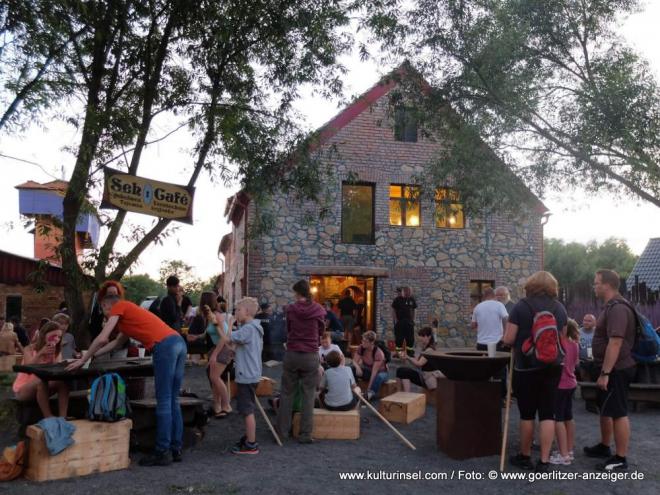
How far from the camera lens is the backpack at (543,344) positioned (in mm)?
5035

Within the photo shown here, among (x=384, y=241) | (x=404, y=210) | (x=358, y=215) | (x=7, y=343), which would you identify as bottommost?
(x=7, y=343)

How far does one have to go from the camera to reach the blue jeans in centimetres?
535

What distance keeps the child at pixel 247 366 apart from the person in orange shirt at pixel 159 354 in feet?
2.55

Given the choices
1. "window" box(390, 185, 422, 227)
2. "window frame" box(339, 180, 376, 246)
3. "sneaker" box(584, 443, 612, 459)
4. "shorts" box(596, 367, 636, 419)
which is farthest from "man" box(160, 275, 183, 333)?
"window" box(390, 185, 422, 227)

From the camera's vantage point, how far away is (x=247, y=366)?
241 inches

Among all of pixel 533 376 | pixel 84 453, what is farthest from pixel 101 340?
pixel 533 376

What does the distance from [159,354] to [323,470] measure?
73.7 inches

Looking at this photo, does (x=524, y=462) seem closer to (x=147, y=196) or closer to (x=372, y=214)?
(x=147, y=196)

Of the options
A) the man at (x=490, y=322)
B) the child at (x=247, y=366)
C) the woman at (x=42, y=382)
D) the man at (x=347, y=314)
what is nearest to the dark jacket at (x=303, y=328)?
the child at (x=247, y=366)

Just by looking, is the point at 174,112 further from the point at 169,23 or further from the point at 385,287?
the point at 385,287

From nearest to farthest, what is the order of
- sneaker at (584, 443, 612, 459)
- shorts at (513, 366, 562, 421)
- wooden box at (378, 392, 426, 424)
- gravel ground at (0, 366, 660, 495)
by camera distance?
1. gravel ground at (0, 366, 660, 495)
2. shorts at (513, 366, 562, 421)
3. sneaker at (584, 443, 612, 459)
4. wooden box at (378, 392, 426, 424)

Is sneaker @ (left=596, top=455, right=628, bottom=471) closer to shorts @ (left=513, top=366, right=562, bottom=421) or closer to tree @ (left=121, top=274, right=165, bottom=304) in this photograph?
shorts @ (left=513, top=366, right=562, bottom=421)

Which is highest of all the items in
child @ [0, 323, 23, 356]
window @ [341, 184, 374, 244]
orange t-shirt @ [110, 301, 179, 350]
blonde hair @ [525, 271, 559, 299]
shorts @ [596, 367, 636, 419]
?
window @ [341, 184, 374, 244]

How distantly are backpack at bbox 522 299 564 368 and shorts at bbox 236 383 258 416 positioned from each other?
2.81 meters
